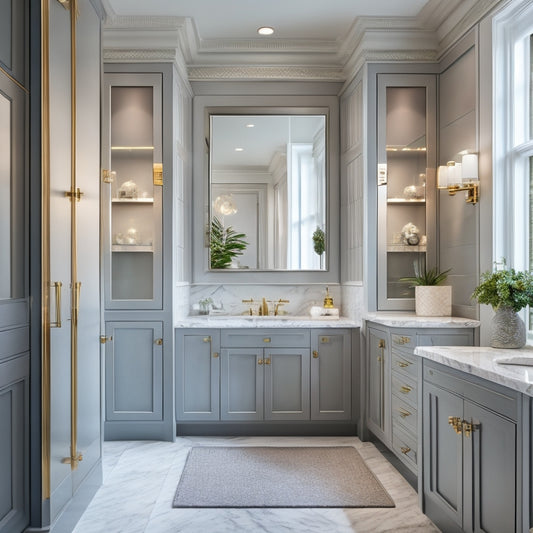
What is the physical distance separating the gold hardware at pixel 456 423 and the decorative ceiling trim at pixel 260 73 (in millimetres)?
3097

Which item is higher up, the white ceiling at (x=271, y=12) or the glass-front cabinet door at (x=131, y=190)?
the white ceiling at (x=271, y=12)

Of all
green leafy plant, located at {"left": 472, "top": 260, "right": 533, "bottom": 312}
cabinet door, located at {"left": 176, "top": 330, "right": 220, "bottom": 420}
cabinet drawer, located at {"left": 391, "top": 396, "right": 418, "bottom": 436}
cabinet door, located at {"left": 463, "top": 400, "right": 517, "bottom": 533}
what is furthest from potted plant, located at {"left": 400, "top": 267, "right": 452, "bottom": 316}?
cabinet door, located at {"left": 463, "top": 400, "right": 517, "bottom": 533}

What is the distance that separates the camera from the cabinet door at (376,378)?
3615 millimetres

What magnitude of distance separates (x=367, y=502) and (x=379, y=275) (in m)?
1.60

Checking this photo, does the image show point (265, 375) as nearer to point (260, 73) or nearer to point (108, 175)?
point (108, 175)

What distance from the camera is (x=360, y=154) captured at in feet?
13.5

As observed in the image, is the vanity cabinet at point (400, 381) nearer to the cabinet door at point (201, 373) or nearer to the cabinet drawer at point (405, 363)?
the cabinet drawer at point (405, 363)

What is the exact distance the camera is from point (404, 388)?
10.6 feet

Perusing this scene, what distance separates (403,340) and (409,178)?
1.32 meters

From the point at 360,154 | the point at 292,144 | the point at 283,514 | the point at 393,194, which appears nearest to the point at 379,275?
the point at 393,194

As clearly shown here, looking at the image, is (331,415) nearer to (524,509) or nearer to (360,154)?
(360,154)

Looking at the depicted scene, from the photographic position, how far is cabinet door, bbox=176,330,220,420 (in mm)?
4074

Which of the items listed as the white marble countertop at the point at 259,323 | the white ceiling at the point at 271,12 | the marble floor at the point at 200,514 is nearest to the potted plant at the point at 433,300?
the white marble countertop at the point at 259,323

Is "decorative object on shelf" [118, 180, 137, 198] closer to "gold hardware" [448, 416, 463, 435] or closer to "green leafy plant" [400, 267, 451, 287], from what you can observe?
"green leafy plant" [400, 267, 451, 287]
